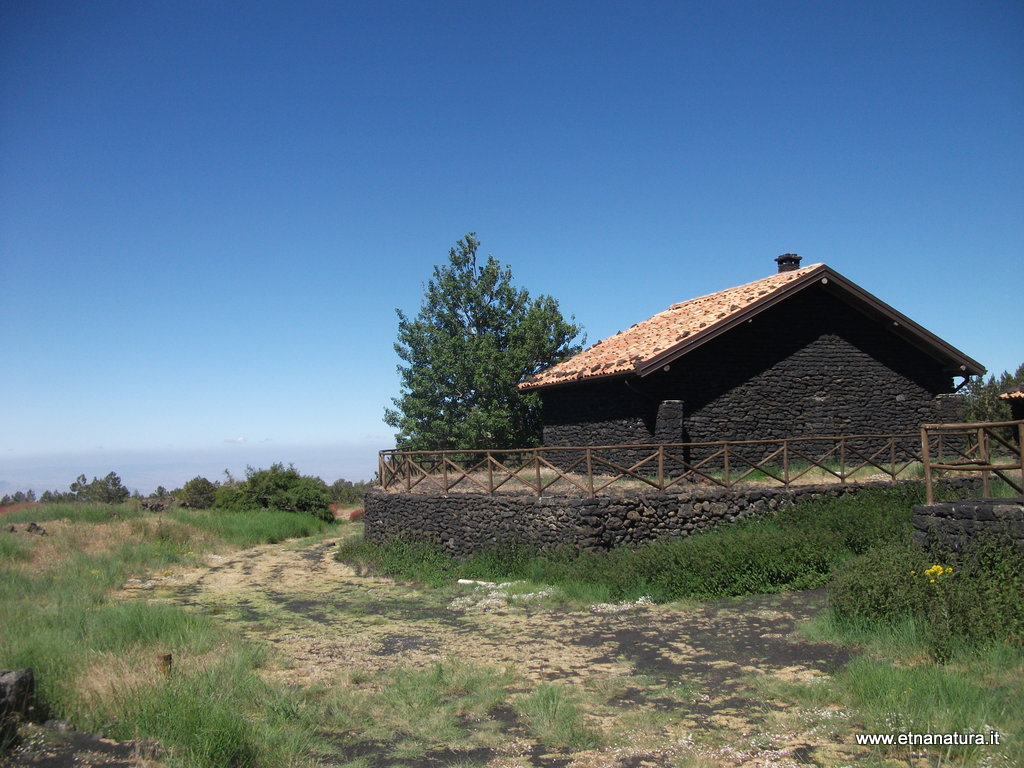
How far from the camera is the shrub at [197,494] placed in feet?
88.8

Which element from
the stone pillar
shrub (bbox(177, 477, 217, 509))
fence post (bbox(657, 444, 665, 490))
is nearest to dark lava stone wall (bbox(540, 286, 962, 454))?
the stone pillar

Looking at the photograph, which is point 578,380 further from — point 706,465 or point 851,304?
point 851,304

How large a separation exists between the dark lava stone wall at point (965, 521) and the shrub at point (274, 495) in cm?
2039

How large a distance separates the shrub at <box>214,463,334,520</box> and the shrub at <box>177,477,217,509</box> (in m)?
1.30

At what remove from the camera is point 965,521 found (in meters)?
8.32

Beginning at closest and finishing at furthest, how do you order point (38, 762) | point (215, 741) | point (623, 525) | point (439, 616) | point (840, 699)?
point (38, 762) → point (215, 741) → point (840, 699) → point (439, 616) → point (623, 525)

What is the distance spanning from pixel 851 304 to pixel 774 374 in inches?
124

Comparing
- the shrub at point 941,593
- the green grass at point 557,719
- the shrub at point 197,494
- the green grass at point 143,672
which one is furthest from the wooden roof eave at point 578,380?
the shrub at point 197,494

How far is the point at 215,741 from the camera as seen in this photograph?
5.15 meters

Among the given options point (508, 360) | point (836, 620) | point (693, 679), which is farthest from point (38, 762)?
point (508, 360)

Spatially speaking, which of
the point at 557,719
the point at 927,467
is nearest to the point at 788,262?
the point at 927,467

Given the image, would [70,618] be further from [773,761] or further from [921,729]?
[921,729]

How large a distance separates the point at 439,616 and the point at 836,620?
5.51 meters

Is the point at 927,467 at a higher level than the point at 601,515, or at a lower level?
higher
